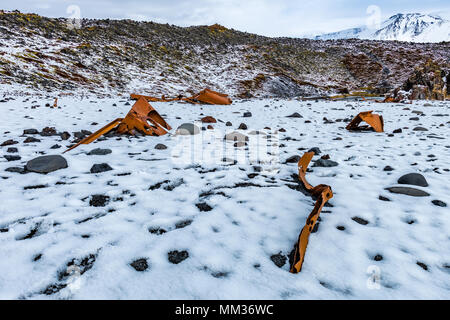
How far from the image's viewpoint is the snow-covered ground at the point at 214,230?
1705 millimetres

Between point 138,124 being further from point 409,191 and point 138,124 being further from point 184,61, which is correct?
point 184,61

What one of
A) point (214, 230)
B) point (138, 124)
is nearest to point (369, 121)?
point (138, 124)

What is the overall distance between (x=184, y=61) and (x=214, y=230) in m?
26.1

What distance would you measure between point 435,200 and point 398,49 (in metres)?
44.9

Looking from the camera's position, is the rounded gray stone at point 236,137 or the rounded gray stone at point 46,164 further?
the rounded gray stone at point 236,137

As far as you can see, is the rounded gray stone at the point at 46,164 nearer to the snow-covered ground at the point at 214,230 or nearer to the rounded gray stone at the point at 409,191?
the snow-covered ground at the point at 214,230

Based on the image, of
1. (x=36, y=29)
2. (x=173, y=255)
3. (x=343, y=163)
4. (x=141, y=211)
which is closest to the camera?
(x=173, y=255)

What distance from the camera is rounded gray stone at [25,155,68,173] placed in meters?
3.41

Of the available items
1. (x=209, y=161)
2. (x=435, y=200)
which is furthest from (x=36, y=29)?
(x=435, y=200)

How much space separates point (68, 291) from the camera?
5.32 ft

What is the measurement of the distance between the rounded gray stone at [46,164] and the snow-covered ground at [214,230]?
12 cm

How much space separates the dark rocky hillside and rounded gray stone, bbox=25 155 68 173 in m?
11.2

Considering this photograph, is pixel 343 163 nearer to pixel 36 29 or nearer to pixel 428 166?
pixel 428 166

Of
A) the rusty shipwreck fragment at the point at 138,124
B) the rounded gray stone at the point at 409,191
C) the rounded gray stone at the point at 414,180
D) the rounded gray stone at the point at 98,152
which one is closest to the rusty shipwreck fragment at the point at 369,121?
the rounded gray stone at the point at 414,180
